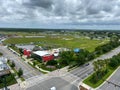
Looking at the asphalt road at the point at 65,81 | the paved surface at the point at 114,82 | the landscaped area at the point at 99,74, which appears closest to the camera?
the paved surface at the point at 114,82

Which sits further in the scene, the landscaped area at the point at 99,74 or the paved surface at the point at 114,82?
the landscaped area at the point at 99,74

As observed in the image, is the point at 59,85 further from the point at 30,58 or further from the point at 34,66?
the point at 30,58

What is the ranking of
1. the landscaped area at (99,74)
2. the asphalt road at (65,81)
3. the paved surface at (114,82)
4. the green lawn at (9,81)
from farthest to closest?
1. the landscaped area at (99,74)
2. the green lawn at (9,81)
3. the asphalt road at (65,81)
4. the paved surface at (114,82)

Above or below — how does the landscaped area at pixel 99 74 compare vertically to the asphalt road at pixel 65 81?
above

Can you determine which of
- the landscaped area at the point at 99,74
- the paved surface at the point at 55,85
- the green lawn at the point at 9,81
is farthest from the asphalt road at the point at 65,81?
the green lawn at the point at 9,81

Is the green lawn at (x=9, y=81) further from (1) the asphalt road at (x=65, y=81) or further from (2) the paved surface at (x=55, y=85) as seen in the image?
(2) the paved surface at (x=55, y=85)

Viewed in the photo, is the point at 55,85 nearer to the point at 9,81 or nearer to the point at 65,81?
the point at 65,81

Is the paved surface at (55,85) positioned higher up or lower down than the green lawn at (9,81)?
lower down

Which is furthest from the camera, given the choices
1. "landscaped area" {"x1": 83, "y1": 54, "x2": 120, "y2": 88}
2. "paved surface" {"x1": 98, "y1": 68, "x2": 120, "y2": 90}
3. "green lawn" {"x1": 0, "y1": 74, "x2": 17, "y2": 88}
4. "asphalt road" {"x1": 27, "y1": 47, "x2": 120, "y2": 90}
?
"landscaped area" {"x1": 83, "y1": 54, "x2": 120, "y2": 88}

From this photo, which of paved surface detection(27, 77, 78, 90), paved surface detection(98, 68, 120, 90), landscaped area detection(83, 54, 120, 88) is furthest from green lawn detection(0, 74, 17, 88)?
paved surface detection(98, 68, 120, 90)

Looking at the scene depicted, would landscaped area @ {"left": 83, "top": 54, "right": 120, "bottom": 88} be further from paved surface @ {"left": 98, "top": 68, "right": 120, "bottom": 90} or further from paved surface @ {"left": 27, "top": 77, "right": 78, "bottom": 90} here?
paved surface @ {"left": 27, "top": 77, "right": 78, "bottom": 90}

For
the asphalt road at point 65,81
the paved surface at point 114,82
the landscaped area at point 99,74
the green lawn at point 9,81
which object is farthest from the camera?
the landscaped area at point 99,74

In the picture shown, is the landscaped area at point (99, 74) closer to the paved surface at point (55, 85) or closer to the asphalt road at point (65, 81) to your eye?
the asphalt road at point (65, 81)
